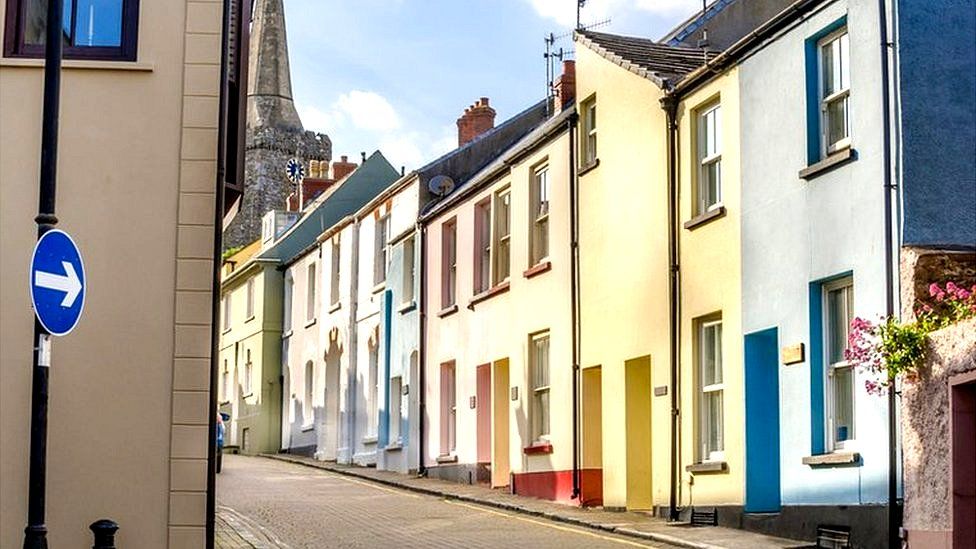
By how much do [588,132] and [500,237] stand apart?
4.85m

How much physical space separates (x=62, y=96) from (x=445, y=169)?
20.8 metres

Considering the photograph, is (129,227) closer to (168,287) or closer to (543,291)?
(168,287)

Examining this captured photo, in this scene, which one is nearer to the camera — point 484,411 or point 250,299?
point 484,411

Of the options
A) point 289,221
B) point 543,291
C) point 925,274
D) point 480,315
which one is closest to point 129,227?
point 925,274

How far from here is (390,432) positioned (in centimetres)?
3603

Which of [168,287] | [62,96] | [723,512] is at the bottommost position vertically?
[723,512]

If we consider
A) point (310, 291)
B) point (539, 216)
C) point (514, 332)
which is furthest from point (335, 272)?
point (539, 216)

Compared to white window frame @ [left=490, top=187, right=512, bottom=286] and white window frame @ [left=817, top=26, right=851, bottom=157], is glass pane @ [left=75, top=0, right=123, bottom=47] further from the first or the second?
white window frame @ [left=490, top=187, right=512, bottom=286]

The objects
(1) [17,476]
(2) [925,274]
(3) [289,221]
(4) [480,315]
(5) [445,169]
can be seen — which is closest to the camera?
(1) [17,476]

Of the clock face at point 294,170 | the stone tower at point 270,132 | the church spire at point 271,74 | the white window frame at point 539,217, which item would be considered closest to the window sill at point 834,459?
the white window frame at point 539,217

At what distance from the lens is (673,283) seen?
68.6ft

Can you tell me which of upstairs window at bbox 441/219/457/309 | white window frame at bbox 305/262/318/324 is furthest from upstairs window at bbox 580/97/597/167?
white window frame at bbox 305/262/318/324

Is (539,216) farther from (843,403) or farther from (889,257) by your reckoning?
(889,257)

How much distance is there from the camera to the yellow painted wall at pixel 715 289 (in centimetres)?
1917
